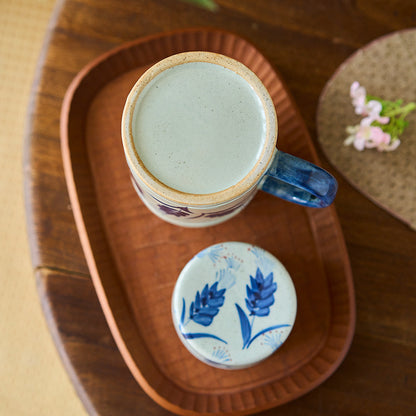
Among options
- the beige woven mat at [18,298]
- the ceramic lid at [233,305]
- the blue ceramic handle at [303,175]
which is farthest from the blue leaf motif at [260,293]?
the beige woven mat at [18,298]

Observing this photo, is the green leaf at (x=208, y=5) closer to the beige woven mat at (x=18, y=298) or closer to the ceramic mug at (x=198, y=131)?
the ceramic mug at (x=198, y=131)

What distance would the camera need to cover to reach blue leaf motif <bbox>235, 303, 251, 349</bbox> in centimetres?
41

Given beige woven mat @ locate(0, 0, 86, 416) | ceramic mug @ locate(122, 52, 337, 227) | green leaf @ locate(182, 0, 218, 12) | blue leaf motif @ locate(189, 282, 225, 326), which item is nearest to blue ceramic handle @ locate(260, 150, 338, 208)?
ceramic mug @ locate(122, 52, 337, 227)

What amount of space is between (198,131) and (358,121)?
0.25m

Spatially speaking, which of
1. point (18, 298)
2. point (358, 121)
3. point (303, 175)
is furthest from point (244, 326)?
point (18, 298)

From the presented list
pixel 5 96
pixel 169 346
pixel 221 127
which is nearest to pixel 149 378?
pixel 169 346

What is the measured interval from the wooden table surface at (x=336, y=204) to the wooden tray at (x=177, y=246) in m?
0.04

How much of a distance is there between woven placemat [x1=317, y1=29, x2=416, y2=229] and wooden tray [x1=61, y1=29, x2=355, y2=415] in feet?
0.20

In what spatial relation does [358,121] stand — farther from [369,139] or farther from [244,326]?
[244,326]

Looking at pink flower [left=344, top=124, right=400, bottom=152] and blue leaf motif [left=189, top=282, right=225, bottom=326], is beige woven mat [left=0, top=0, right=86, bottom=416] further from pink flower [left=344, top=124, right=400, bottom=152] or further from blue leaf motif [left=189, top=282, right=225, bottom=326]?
pink flower [left=344, top=124, right=400, bottom=152]

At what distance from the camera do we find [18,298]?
0.76 meters

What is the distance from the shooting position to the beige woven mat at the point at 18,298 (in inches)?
29.6

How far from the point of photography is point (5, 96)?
2.55ft

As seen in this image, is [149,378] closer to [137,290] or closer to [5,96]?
[137,290]
